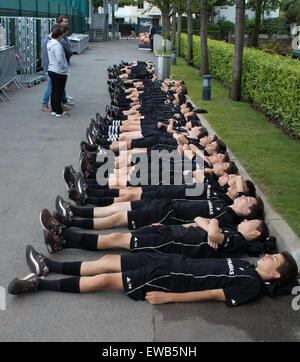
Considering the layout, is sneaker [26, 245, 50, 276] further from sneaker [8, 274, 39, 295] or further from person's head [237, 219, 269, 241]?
person's head [237, 219, 269, 241]

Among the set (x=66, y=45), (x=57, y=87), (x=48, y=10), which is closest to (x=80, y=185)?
(x=57, y=87)

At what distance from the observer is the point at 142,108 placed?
1047cm

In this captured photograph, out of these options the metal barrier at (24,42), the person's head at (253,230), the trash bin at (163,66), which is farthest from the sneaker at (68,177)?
the trash bin at (163,66)

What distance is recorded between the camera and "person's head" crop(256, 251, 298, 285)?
417cm

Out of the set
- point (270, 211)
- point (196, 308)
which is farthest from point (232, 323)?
point (270, 211)

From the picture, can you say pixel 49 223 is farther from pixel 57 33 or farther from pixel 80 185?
pixel 57 33

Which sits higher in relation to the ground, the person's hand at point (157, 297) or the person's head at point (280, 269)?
the person's head at point (280, 269)

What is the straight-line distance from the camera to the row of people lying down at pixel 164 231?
13.4 ft

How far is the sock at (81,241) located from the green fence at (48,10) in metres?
15.2

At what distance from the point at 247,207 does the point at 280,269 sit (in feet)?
4.01

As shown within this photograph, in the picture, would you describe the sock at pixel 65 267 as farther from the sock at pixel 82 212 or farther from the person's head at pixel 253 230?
the person's head at pixel 253 230

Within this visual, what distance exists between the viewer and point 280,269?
417 centimetres
